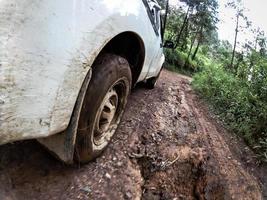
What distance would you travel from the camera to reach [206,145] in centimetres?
371

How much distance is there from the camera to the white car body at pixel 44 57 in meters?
1.28

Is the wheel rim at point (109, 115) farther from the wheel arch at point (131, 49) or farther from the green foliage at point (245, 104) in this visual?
the green foliage at point (245, 104)

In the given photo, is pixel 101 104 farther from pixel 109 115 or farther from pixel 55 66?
pixel 55 66

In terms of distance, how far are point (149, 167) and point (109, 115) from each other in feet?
2.59

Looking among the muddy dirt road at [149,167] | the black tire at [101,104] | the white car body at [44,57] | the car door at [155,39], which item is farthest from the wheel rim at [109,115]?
the car door at [155,39]

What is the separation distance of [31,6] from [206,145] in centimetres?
300

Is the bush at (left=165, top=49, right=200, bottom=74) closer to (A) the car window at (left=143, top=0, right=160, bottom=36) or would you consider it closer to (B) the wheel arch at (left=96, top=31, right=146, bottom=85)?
(A) the car window at (left=143, top=0, right=160, bottom=36)

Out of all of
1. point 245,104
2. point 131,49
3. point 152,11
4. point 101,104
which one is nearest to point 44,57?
point 101,104

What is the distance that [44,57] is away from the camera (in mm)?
1396

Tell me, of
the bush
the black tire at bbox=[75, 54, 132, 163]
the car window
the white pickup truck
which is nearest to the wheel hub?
the black tire at bbox=[75, 54, 132, 163]

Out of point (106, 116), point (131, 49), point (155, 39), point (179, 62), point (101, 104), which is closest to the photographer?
point (101, 104)

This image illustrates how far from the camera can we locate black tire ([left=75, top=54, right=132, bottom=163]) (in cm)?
203

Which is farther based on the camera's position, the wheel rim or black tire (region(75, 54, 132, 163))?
the wheel rim

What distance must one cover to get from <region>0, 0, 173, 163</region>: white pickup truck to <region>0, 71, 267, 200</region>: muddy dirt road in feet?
1.14
